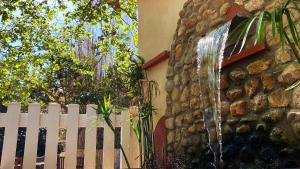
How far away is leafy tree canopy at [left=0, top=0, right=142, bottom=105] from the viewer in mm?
7473

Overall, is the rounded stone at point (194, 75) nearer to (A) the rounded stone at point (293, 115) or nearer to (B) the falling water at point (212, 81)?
(B) the falling water at point (212, 81)

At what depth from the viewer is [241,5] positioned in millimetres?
2834

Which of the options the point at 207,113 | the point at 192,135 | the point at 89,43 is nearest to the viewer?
the point at 207,113

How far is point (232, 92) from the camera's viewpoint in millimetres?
2736

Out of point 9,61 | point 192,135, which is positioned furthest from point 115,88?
point 192,135

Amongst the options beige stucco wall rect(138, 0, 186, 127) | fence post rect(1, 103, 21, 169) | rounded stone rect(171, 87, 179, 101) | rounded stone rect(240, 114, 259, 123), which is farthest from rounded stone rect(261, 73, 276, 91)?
fence post rect(1, 103, 21, 169)

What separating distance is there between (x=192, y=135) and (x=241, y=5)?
1362 mm

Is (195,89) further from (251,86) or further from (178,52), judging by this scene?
(251,86)

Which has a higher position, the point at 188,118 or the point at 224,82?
the point at 224,82

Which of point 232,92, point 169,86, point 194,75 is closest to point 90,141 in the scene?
point 169,86

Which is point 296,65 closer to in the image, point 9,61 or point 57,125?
point 57,125

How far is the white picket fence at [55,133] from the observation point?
13.2 feet

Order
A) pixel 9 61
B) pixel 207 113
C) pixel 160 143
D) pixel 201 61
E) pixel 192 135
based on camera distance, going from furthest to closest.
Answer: pixel 9 61, pixel 160 143, pixel 192 135, pixel 207 113, pixel 201 61

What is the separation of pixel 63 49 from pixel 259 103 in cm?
811
